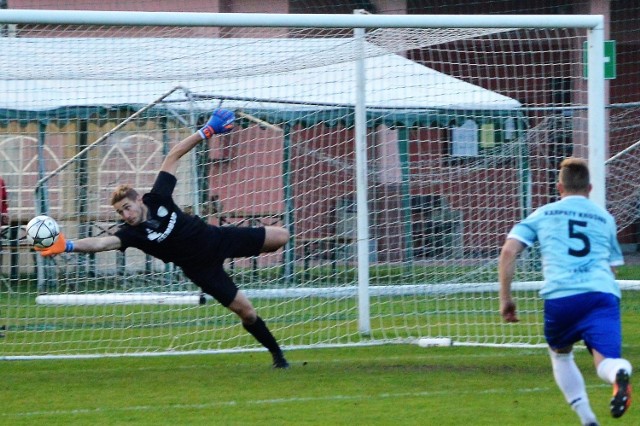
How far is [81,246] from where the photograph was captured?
8.64m

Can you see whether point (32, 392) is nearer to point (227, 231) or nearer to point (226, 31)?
point (227, 231)

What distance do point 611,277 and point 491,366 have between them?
10.4ft

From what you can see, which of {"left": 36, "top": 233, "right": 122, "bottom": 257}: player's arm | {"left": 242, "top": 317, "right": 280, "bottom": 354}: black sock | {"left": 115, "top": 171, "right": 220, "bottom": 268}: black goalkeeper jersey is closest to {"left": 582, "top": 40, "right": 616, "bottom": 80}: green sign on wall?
{"left": 242, "top": 317, "right": 280, "bottom": 354}: black sock

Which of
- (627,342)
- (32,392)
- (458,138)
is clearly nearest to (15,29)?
(32,392)

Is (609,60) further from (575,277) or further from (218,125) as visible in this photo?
(575,277)

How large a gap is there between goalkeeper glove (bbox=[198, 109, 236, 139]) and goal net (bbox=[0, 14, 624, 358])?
189 centimetres

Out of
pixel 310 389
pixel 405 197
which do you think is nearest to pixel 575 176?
pixel 310 389

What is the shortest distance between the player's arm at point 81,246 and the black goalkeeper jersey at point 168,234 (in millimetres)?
→ 85

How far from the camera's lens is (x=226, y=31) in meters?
10.8

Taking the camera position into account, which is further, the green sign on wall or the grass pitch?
the green sign on wall

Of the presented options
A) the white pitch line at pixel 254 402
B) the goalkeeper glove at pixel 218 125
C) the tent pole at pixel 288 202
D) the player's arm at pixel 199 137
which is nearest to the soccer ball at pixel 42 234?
the player's arm at pixel 199 137

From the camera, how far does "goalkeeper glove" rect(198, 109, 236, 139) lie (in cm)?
907

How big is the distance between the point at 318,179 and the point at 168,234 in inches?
160

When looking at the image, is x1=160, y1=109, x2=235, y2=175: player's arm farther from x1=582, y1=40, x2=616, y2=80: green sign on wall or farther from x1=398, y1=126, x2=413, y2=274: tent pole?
x1=398, y1=126, x2=413, y2=274: tent pole
